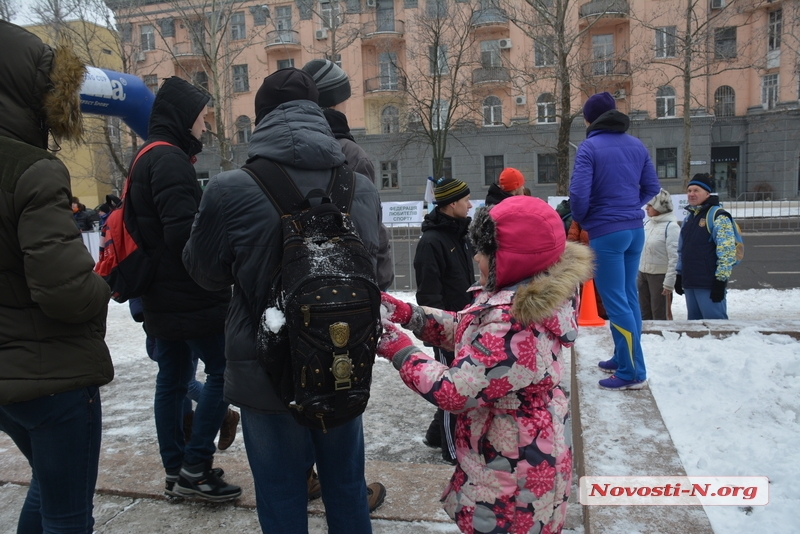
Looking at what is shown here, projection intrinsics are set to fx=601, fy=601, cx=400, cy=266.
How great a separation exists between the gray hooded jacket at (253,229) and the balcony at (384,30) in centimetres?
3260

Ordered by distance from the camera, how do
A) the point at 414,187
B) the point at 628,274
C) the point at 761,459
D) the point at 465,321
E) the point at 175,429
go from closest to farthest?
the point at 465,321, the point at 761,459, the point at 175,429, the point at 628,274, the point at 414,187

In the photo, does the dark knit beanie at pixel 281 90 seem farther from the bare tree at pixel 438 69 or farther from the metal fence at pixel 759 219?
the bare tree at pixel 438 69

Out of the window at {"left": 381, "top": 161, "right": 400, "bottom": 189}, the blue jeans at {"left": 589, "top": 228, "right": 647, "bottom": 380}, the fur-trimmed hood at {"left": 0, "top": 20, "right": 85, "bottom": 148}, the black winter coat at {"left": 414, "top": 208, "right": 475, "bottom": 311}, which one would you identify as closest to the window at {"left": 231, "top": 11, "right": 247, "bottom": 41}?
the window at {"left": 381, "top": 161, "right": 400, "bottom": 189}

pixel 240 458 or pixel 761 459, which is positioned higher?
pixel 761 459

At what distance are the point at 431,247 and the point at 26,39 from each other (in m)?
2.52

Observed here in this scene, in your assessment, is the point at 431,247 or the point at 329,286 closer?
the point at 329,286

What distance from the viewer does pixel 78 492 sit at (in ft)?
7.07

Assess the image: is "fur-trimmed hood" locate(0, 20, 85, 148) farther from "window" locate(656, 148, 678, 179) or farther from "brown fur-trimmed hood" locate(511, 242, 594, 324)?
"window" locate(656, 148, 678, 179)

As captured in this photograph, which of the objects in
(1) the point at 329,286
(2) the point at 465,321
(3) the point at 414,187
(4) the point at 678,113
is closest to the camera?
(1) the point at 329,286

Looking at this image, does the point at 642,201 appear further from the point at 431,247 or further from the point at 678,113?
the point at 678,113

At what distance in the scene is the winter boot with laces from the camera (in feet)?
10.5

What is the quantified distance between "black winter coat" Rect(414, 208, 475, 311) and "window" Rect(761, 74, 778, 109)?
35.4 meters

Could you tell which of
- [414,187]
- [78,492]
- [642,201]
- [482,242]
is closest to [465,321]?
[482,242]

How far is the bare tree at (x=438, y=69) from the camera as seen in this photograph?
83.3 ft
